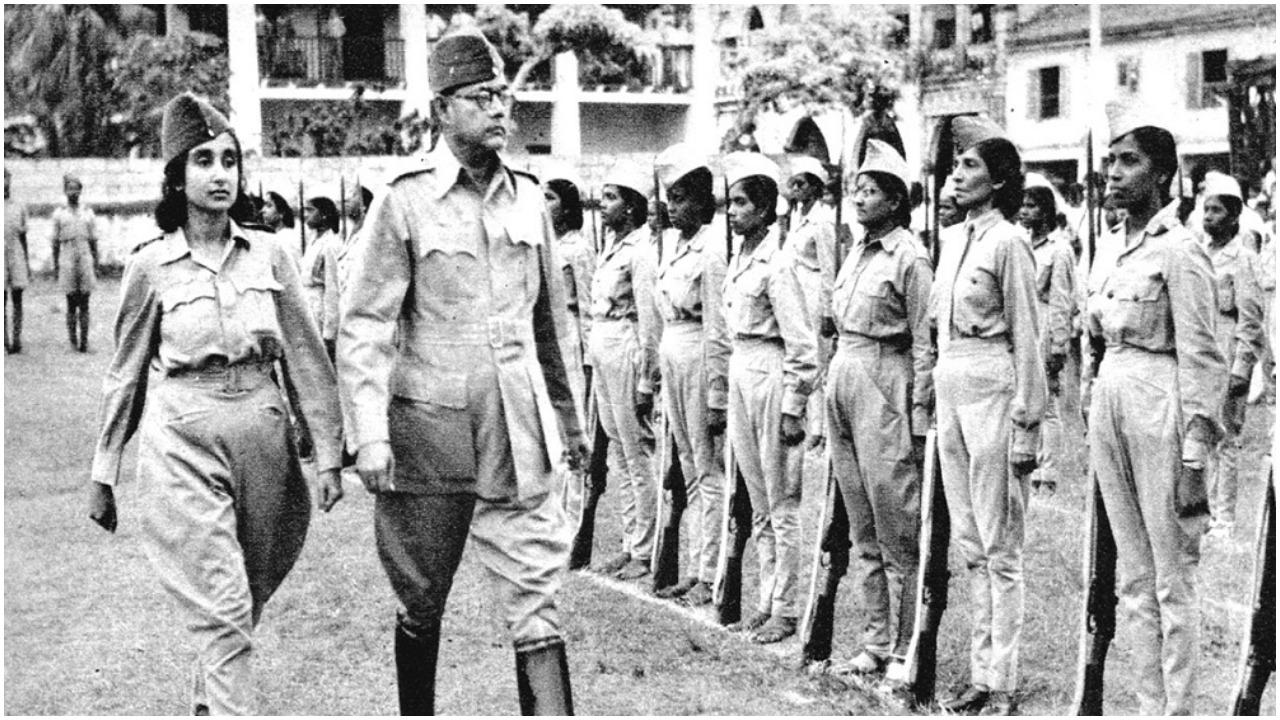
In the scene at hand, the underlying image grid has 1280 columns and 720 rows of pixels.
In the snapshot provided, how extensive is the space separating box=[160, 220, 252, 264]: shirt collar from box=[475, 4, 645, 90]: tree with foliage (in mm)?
27554

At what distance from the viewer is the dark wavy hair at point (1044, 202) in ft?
38.0

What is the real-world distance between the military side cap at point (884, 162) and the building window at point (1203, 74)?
30153mm

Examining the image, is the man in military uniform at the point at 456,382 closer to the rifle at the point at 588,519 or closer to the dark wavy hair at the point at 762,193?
the dark wavy hair at the point at 762,193

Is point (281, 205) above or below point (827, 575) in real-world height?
above

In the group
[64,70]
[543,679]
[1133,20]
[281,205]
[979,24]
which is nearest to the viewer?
[543,679]

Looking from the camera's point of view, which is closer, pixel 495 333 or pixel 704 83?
pixel 495 333

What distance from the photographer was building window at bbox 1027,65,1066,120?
38938mm

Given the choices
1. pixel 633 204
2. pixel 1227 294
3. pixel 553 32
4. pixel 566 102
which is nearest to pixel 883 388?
pixel 633 204

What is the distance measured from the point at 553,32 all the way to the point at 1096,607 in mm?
30561

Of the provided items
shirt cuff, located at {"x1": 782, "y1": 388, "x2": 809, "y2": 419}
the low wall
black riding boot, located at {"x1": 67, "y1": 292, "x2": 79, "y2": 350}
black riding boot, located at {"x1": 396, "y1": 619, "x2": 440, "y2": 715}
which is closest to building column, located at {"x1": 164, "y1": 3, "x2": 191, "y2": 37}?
the low wall

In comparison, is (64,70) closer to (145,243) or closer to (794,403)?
(794,403)

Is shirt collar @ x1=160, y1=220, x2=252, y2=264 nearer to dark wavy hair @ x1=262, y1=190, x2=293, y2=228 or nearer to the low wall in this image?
dark wavy hair @ x1=262, y1=190, x2=293, y2=228

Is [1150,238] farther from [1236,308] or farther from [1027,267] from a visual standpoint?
[1236,308]

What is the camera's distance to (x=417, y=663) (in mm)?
5309
